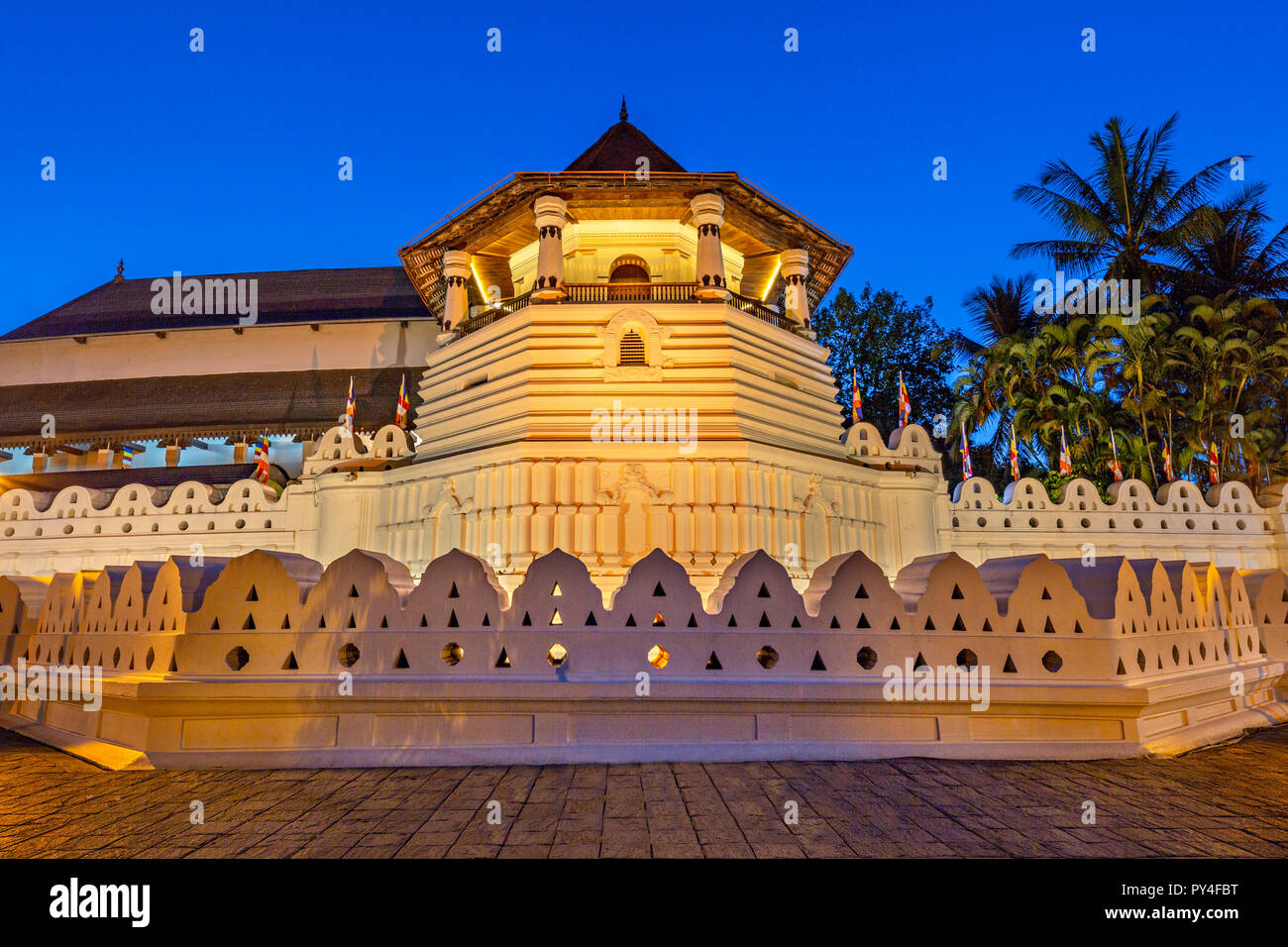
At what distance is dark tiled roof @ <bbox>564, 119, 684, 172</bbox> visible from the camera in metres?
23.2

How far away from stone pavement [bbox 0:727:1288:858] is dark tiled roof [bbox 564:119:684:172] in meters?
20.5

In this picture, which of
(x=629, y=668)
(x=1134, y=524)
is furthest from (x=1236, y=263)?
(x=629, y=668)

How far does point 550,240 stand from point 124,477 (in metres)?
17.4

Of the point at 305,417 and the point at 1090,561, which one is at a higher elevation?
the point at 305,417

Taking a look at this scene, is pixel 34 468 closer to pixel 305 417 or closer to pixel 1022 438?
pixel 305 417

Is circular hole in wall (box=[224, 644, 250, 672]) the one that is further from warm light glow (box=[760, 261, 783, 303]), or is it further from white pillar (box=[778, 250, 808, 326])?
warm light glow (box=[760, 261, 783, 303])

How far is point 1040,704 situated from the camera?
19.8 ft

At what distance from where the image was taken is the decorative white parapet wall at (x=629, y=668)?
19.4ft

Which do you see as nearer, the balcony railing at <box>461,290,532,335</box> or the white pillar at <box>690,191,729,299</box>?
the white pillar at <box>690,191,729,299</box>

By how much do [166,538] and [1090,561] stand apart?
19.8 m

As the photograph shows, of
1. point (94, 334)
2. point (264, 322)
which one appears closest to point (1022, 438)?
point (264, 322)

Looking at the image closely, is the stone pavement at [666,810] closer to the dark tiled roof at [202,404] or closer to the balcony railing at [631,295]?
the balcony railing at [631,295]

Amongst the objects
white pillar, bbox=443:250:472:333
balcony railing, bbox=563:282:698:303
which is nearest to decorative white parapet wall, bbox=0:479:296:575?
white pillar, bbox=443:250:472:333
